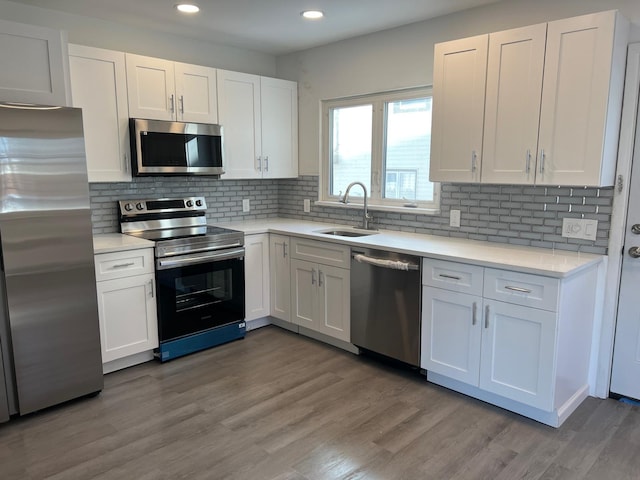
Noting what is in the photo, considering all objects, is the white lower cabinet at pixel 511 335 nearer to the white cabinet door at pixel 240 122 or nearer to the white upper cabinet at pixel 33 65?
the white cabinet door at pixel 240 122

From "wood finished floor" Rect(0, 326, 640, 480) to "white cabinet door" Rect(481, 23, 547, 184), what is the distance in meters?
1.41

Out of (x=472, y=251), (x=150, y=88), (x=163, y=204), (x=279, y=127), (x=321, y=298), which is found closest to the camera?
(x=472, y=251)

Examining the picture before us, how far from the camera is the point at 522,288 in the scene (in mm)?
2471

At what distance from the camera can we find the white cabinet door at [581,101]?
236 centimetres

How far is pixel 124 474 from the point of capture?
2137 mm

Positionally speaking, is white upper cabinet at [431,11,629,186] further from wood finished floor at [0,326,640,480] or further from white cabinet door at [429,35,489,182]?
wood finished floor at [0,326,640,480]

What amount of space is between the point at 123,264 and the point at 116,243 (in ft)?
0.53

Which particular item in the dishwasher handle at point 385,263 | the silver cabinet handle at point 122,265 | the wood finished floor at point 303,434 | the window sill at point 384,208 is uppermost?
the window sill at point 384,208

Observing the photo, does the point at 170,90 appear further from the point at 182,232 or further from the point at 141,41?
the point at 182,232

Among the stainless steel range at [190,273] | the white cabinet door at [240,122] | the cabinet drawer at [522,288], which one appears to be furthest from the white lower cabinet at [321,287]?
the cabinet drawer at [522,288]

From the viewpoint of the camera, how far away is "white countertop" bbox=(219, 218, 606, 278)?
2457 mm

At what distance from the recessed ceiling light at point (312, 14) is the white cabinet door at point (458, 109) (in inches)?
34.2

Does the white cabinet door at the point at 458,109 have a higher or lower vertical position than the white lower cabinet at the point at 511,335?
higher

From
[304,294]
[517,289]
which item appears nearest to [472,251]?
[517,289]
